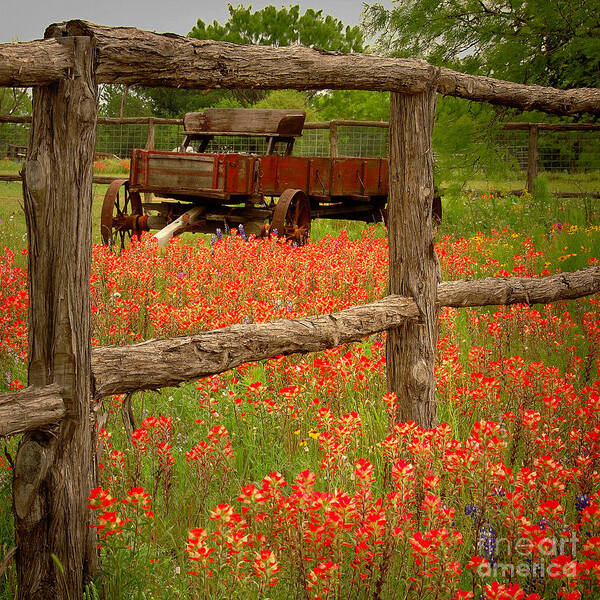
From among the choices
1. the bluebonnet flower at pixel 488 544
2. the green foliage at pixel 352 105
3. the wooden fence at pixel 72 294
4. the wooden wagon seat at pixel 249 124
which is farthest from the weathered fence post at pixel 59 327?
the green foliage at pixel 352 105

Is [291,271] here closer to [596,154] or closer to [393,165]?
[393,165]

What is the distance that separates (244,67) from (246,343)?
1002 millimetres

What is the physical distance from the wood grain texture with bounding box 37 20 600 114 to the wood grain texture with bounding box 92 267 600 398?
87cm

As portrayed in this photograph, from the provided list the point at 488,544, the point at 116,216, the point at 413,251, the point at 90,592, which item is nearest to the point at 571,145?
the point at 116,216

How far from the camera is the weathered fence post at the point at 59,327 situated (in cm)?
198

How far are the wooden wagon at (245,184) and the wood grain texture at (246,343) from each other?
5301mm

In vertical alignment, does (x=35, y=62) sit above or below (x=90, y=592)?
above

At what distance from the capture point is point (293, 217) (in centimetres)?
977

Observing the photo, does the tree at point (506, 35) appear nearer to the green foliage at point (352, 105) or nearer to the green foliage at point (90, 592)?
the green foliage at point (90, 592)

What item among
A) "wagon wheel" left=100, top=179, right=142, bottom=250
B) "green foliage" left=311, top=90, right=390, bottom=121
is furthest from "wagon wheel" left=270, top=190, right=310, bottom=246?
"green foliage" left=311, top=90, right=390, bottom=121

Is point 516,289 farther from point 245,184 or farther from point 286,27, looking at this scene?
point 286,27

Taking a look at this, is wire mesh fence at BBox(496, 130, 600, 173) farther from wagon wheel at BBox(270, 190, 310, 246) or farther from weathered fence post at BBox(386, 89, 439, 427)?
weathered fence post at BBox(386, 89, 439, 427)

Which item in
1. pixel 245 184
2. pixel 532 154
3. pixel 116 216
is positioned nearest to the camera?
pixel 245 184

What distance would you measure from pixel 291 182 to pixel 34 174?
26.3ft
